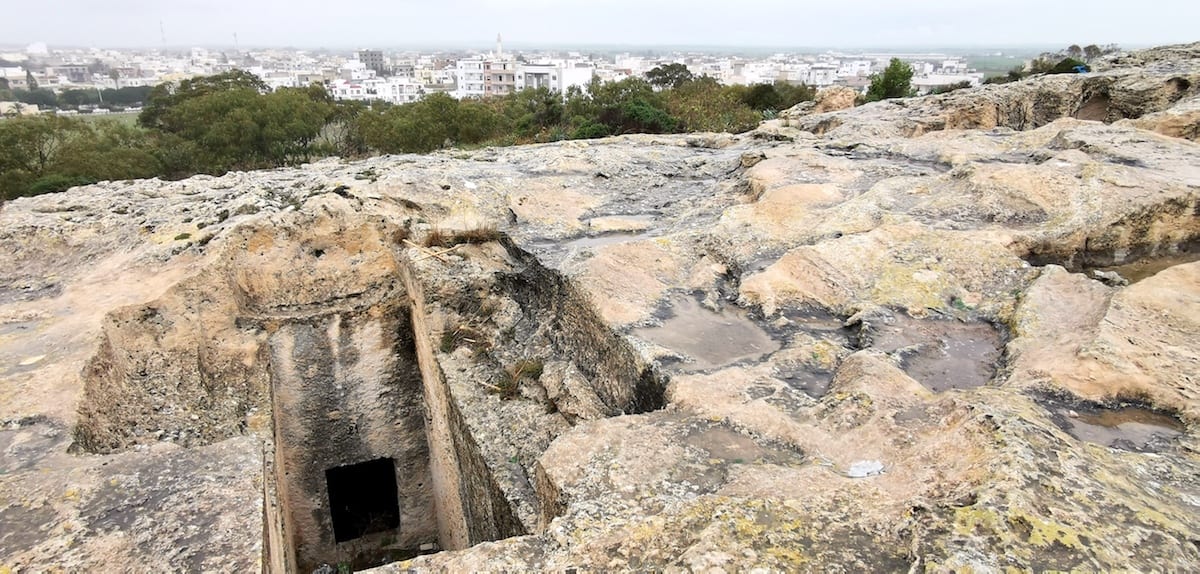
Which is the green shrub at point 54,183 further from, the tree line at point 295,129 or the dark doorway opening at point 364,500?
the dark doorway opening at point 364,500

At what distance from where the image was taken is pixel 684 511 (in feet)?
10.7

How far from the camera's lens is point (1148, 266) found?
Result: 602 cm

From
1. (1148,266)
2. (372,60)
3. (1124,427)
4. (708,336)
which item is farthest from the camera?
(372,60)

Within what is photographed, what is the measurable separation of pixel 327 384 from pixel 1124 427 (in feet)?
23.7

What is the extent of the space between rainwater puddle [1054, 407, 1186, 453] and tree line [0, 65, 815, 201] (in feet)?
59.7

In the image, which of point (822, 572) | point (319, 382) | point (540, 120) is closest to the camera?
point (822, 572)

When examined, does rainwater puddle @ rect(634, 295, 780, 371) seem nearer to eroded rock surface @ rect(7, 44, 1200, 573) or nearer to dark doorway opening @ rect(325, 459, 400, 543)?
eroded rock surface @ rect(7, 44, 1200, 573)

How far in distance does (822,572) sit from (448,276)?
5.17 metres

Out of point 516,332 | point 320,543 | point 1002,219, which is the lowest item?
point 320,543

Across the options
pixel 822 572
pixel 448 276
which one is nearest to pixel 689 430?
pixel 822 572

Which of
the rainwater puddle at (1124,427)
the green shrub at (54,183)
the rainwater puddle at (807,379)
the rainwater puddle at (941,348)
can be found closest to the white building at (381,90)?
the green shrub at (54,183)

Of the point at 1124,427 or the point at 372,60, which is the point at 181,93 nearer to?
the point at 1124,427

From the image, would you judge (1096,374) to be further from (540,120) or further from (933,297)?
(540,120)

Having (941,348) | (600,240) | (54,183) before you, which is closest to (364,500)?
(600,240)
